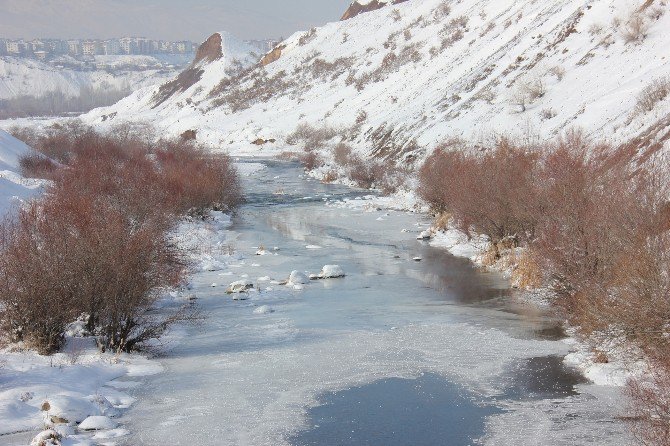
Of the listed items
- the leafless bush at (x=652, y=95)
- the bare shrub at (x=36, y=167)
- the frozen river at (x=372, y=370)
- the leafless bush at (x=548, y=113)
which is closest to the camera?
the frozen river at (x=372, y=370)

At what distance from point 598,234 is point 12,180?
2096 centimetres

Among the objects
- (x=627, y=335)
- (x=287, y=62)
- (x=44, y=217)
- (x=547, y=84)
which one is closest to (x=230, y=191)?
(x=547, y=84)

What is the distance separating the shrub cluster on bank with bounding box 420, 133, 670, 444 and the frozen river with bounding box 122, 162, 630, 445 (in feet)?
3.16

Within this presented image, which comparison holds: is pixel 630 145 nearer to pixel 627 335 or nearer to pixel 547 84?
pixel 627 335

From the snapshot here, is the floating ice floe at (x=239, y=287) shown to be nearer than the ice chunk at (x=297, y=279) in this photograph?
Yes

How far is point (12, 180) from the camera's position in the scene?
26984 mm

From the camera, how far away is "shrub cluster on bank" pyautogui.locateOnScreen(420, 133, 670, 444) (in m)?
10.6

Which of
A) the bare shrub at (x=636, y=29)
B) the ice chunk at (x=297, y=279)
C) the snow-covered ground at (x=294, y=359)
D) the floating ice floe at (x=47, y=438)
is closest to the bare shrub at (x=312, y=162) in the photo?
the bare shrub at (x=636, y=29)

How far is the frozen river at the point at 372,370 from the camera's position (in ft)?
32.1

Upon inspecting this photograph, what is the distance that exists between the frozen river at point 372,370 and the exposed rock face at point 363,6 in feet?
322

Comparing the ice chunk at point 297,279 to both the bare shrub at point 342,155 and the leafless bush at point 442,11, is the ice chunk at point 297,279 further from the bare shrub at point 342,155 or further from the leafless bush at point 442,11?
the leafless bush at point 442,11

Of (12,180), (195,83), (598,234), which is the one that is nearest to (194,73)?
(195,83)

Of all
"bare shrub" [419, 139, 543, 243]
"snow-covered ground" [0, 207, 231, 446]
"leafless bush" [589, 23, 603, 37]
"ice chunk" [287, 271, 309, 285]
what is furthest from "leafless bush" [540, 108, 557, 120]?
"snow-covered ground" [0, 207, 231, 446]

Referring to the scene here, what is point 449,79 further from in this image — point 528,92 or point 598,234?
point 598,234
